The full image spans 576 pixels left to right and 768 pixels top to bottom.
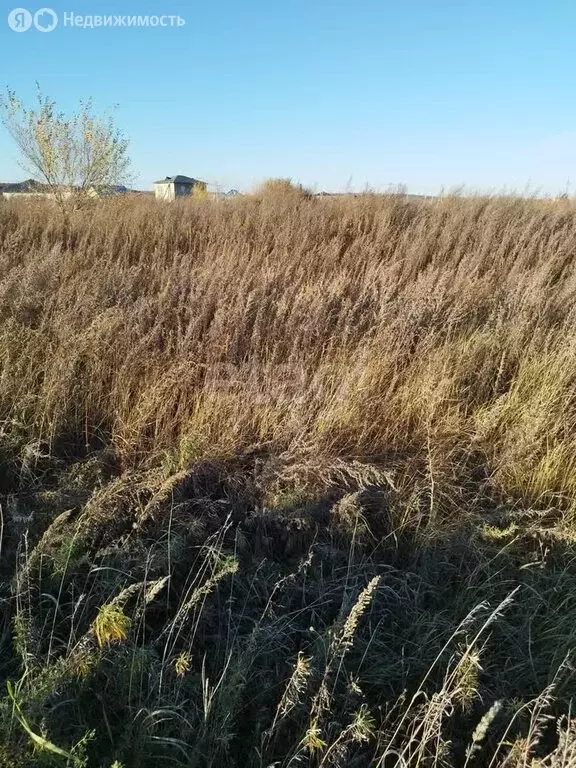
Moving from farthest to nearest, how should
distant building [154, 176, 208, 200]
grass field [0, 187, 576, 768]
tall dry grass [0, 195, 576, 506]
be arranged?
distant building [154, 176, 208, 200], tall dry grass [0, 195, 576, 506], grass field [0, 187, 576, 768]

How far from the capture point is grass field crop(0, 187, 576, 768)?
4.87 ft

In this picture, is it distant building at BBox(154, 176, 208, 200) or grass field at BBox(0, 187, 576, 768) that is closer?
grass field at BBox(0, 187, 576, 768)

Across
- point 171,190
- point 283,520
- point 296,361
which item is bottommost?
point 283,520

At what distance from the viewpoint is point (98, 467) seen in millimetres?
2445

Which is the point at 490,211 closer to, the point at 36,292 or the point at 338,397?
the point at 338,397

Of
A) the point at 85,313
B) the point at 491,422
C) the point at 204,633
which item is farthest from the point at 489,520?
the point at 85,313

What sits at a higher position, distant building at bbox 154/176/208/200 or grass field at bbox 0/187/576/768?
distant building at bbox 154/176/208/200

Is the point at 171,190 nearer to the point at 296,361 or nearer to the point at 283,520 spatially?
the point at 296,361

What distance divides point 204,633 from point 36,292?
2748 millimetres

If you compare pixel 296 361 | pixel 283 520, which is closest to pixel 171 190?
pixel 296 361

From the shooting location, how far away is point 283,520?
2.22 metres

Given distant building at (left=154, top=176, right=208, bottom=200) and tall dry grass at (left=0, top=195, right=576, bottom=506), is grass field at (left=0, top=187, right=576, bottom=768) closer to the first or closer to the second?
tall dry grass at (left=0, top=195, right=576, bottom=506)

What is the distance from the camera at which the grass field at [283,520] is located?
1484 mm

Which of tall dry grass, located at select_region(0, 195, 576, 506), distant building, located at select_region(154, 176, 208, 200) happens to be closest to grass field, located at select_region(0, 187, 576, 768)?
tall dry grass, located at select_region(0, 195, 576, 506)
